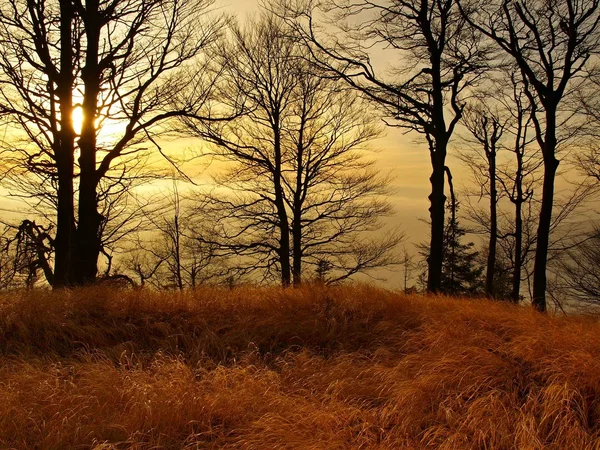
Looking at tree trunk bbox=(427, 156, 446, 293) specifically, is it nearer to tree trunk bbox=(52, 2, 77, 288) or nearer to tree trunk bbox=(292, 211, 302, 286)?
tree trunk bbox=(292, 211, 302, 286)

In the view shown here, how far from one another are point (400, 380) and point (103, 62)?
8280 mm

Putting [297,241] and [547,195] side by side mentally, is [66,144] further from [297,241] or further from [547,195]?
[547,195]

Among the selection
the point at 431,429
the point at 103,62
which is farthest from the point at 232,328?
the point at 103,62

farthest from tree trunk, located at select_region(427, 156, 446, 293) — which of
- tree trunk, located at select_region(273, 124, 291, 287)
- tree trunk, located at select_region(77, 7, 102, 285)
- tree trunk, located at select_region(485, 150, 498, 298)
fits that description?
tree trunk, located at select_region(485, 150, 498, 298)

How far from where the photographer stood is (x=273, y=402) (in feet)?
13.1

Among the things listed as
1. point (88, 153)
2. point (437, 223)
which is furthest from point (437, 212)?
point (88, 153)

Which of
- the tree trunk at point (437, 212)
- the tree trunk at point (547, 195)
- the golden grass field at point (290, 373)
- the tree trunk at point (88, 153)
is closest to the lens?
the golden grass field at point (290, 373)

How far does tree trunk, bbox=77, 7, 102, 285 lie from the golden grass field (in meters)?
2.40

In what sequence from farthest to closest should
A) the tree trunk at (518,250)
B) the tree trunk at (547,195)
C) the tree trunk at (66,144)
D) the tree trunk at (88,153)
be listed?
1. the tree trunk at (518,250)
2. the tree trunk at (547,195)
3. the tree trunk at (88,153)
4. the tree trunk at (66,144)

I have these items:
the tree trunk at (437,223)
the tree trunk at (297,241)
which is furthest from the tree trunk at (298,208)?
the tree trunk at (437,223)

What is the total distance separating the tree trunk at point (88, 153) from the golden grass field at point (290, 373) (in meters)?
2.40

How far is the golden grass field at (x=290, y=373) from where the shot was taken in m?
3.46

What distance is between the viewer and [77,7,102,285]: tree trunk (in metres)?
9.02

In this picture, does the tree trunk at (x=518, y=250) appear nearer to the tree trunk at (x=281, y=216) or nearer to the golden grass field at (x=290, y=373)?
the tree trunk at (x=281, y=216)
